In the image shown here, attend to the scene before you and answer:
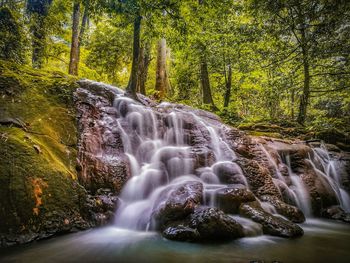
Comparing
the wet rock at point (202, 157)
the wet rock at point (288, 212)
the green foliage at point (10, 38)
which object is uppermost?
the green foliage at point (10, 38)

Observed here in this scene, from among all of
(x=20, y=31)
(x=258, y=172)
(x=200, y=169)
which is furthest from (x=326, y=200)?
(x=20, y=31)

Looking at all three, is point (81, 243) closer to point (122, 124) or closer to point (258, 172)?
point (122, 124)

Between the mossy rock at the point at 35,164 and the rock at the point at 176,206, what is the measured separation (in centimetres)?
126

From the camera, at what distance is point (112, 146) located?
6.17 metres

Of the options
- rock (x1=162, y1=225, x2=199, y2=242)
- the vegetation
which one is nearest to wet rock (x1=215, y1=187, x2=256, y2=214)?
rock (x1=162, y1=225, x2=199, y2=242)

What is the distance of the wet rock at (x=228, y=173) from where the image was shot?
612cm

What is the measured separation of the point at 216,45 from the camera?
11.8 meters

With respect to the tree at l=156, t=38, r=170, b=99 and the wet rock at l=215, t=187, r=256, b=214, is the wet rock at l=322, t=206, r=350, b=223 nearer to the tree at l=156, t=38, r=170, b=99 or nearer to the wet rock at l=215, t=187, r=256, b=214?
the wet rock at l=215, t=187, r=256, b=214

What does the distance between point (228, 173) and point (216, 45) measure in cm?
733

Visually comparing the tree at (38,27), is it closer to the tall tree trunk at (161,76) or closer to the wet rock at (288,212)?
the tall tree trunk at (161,76)

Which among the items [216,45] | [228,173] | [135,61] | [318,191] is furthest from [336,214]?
[216,45]

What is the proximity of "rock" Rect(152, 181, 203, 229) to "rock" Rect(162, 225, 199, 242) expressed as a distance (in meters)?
0.25

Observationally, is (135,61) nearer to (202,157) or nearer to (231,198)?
(202,157)

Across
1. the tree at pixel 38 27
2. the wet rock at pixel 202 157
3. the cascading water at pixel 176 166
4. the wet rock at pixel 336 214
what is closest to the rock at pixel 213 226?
the cascading water at pixel 176 166
